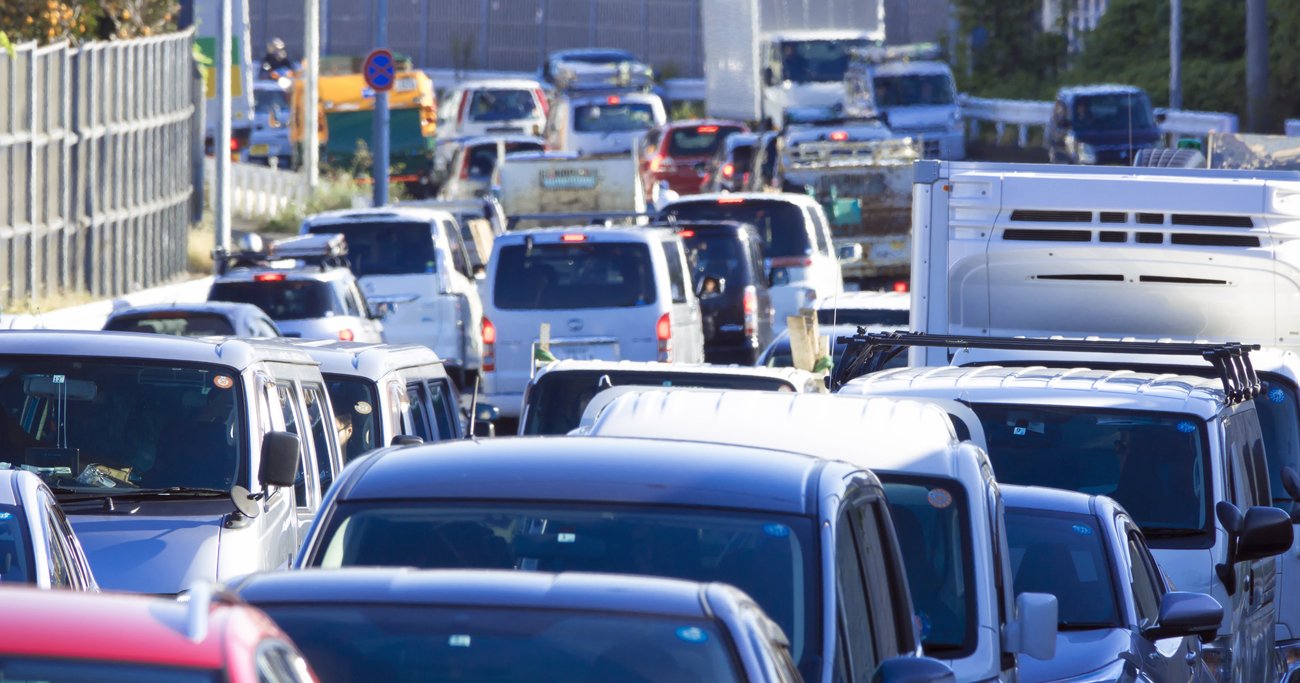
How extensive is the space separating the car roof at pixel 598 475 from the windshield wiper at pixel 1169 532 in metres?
4.12

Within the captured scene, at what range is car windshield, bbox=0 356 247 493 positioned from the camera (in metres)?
9.31

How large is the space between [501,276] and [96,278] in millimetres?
7959

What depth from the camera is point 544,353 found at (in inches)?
583

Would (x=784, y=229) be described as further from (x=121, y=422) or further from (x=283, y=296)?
(x=121, y=422)

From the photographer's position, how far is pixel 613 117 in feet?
156

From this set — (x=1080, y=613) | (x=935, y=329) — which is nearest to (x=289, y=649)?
(x=1080, y=613)

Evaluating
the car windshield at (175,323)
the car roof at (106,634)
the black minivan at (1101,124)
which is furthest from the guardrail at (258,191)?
the car roof at (106,634)

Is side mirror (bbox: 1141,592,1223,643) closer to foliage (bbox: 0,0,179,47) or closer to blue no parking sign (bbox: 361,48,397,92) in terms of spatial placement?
foliage (bbox: 0,0,179,47)

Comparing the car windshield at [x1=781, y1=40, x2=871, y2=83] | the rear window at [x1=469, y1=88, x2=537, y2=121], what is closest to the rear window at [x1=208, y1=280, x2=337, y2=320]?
the car windshield at [x1=781, y1=40, x2=871, y2=83]

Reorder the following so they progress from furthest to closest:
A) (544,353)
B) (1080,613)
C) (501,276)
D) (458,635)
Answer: (501,276) < (544,353) < (1080,613) < (458,635)

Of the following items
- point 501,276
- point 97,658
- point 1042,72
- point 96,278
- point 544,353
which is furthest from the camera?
point 1042,72

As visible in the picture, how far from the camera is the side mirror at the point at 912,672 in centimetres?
490

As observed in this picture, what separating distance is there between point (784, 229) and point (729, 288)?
2.95 metres

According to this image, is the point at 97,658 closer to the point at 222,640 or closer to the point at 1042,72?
the point at 222,640
